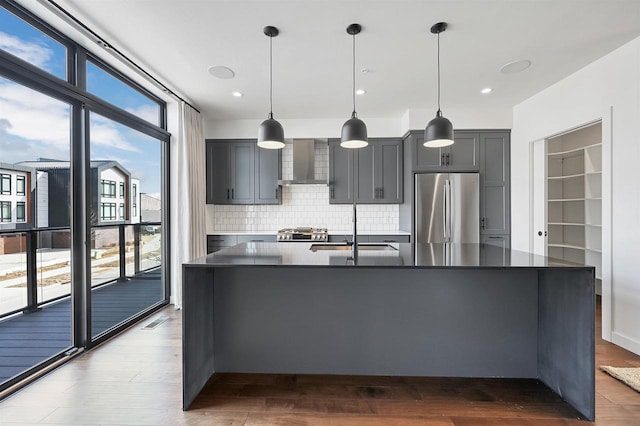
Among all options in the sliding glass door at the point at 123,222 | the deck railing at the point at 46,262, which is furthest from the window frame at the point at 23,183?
the sliding glass door at the point at 123,222

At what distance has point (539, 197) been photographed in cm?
402

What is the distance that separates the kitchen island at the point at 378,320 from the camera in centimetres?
213

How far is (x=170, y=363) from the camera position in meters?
2.48

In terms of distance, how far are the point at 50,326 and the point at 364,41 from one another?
12.1 feet

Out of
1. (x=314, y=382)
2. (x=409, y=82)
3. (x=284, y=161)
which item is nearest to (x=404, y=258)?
(x=314, y=382)

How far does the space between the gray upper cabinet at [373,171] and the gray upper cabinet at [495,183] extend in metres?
1.16

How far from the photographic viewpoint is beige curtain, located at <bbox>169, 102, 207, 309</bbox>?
13.2ft

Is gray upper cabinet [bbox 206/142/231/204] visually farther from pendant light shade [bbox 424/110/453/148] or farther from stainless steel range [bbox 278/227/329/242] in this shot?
pendant light shade [bbox 424/110/453/148]

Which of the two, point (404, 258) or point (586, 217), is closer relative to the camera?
point (404, 258)

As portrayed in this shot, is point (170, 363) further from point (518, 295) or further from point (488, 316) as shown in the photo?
point (518, 295)

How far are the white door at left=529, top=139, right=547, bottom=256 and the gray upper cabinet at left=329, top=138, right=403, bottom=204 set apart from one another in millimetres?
1712

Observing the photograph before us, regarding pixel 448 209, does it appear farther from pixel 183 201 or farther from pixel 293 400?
pixel 183 201

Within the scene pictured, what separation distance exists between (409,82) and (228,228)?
350cm

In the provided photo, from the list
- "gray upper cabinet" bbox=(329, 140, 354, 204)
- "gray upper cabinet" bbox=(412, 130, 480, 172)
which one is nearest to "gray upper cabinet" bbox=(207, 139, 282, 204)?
"gray upper cabinet" bbox=(329, 140, 354, 204)
